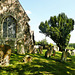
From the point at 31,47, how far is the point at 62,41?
54.3 ft

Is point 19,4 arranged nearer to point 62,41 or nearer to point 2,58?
point 2,58

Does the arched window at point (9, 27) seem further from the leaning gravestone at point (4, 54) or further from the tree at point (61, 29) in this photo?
the tree at point (61, 29)

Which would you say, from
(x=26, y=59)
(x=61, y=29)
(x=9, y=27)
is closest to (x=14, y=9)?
(x=9, y=27)

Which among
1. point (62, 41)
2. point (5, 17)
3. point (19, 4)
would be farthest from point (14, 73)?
point (62, 41)

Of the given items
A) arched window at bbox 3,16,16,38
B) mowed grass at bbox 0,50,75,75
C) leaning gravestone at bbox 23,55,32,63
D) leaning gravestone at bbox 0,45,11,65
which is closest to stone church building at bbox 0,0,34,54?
arched window at bbox 3,16,16,38

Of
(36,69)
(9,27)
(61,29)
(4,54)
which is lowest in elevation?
(36,69)

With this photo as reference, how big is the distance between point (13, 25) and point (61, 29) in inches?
766

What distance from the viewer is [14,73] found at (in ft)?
18.7

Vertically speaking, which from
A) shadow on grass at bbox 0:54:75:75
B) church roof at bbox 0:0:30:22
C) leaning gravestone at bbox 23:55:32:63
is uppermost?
church roof at bbox 0:0:30:22

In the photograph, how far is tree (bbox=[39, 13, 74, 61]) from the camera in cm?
2723

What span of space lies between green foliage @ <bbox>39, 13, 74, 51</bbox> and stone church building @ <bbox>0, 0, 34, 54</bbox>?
15.9 m

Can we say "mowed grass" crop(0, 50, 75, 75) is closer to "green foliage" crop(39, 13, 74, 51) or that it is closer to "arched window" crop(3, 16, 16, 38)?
"arched window" crop(3, 16, 16, 38)

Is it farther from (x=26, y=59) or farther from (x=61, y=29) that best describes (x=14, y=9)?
(x=61, y=29)

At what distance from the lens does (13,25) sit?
13.3m
